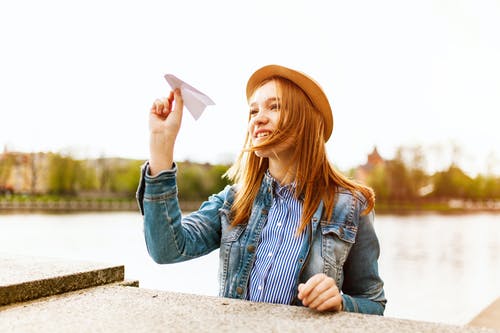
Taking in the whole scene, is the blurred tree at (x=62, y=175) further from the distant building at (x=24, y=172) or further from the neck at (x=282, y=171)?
the neck at (x=282, y=171)

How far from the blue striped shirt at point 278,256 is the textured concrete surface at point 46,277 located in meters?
0.49

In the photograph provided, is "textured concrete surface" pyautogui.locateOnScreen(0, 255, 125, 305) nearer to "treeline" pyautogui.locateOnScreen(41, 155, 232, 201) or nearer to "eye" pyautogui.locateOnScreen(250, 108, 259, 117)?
"eye" pyautogui.locateOnScreen(250, 108, 259, 117)

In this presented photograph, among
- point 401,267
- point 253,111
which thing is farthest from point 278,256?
point 401,267

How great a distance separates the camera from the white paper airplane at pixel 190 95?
1.47 m

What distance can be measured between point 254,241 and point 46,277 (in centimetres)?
65

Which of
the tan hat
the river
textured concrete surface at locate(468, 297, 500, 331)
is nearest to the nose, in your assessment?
the tan hat

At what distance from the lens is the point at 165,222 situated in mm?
1521

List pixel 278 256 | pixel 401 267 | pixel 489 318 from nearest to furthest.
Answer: pixel 278 256, pixel 489 318, pixel 401 267

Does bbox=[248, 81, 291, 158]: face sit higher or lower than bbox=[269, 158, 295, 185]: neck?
higher

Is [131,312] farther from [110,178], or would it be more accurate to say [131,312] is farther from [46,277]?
[110,178]

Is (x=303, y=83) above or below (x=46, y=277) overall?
above

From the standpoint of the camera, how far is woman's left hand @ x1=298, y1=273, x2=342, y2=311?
126cm

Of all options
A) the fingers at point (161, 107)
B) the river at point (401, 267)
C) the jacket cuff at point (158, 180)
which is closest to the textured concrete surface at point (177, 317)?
the jacket cuff at point (158, 180)

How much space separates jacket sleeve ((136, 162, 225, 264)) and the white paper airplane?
0.20 m
